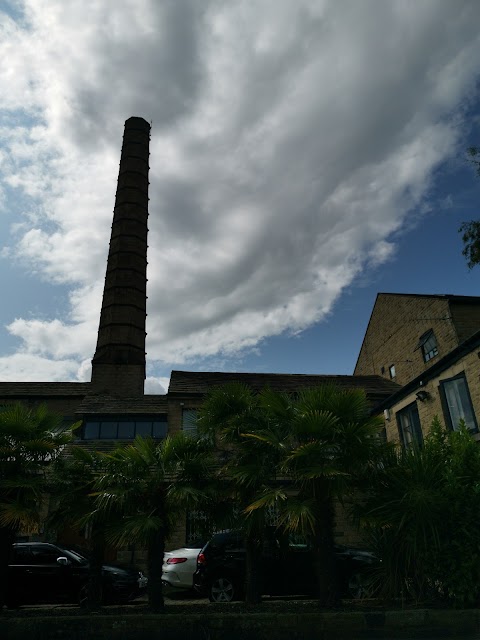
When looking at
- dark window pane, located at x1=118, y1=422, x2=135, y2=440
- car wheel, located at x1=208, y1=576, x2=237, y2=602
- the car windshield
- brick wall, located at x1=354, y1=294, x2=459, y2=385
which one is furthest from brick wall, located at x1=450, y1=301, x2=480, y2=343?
the car windshield

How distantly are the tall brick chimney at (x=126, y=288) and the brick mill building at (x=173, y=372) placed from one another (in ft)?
0.22

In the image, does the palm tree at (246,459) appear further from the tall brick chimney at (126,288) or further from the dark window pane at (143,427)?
the tall brick chimney at (126,288)

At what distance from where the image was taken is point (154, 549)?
296 inches

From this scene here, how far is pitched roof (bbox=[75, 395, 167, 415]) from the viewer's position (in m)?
→ 23.1

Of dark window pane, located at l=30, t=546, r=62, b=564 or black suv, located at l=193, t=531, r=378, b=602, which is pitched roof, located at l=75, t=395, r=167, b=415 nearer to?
dark window pane, located at l=30, t=546, r=62, b=564

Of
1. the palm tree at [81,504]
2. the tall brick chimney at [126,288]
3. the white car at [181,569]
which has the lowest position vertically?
the white car at [181,569]

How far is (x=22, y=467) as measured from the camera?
7859 millimetres

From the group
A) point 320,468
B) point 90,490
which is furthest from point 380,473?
point 90,490

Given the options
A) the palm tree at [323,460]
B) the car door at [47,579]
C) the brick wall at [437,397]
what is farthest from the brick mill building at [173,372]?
the palm tree at [323,460]

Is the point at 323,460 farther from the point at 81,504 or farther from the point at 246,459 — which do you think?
the point at 81,504

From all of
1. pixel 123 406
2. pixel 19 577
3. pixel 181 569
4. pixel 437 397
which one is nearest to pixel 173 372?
pixel 123 406

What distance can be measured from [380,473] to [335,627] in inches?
90.3

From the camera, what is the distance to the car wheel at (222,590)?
30.0ft

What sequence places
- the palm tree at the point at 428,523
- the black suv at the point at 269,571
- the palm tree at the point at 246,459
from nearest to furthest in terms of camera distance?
the palm tree at the point at 428,523, the palm tree at the point at 246,459, the black suv at the point at 269,571
